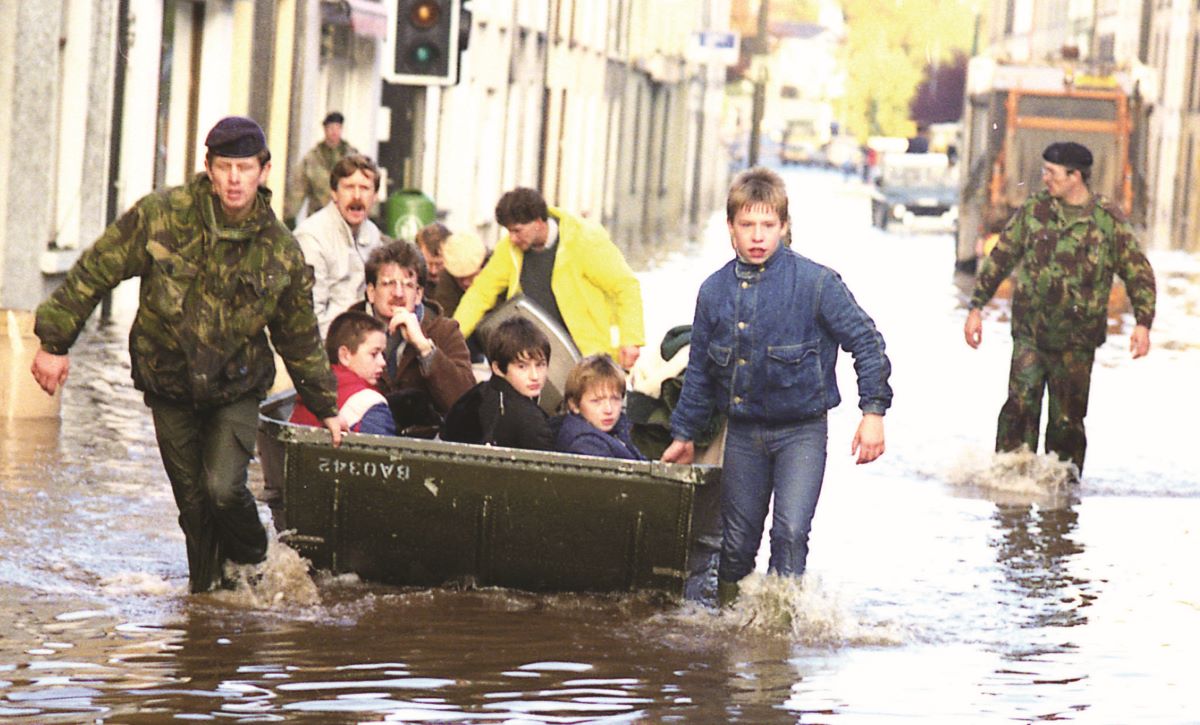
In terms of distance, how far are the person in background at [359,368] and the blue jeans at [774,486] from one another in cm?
131

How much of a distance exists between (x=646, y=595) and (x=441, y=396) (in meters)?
1.44

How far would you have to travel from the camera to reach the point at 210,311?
8.38 m

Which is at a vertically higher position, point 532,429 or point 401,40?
point 401,40

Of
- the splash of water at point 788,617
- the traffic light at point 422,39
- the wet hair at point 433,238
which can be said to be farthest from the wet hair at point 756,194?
the traffic light at point 422,39

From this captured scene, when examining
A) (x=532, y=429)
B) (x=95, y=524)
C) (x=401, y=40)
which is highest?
(x=401, y=40)

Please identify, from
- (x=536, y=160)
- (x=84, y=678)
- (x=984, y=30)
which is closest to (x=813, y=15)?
(x=984, y=30)

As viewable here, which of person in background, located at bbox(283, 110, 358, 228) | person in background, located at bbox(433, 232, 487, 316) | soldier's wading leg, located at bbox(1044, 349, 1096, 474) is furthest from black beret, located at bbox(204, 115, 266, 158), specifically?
person in background, located at bbox(283, 110, 358, 228)

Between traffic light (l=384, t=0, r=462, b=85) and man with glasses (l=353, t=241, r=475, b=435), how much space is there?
843 cm

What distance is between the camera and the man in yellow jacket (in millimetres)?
12281

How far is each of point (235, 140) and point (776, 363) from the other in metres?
1.85

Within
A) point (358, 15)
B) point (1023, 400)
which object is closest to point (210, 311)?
point (1023, 400)

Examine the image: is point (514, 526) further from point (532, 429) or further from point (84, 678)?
point (84, 678)

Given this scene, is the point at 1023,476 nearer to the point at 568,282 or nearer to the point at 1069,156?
the point at 1069,156

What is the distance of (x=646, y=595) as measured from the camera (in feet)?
29.8
